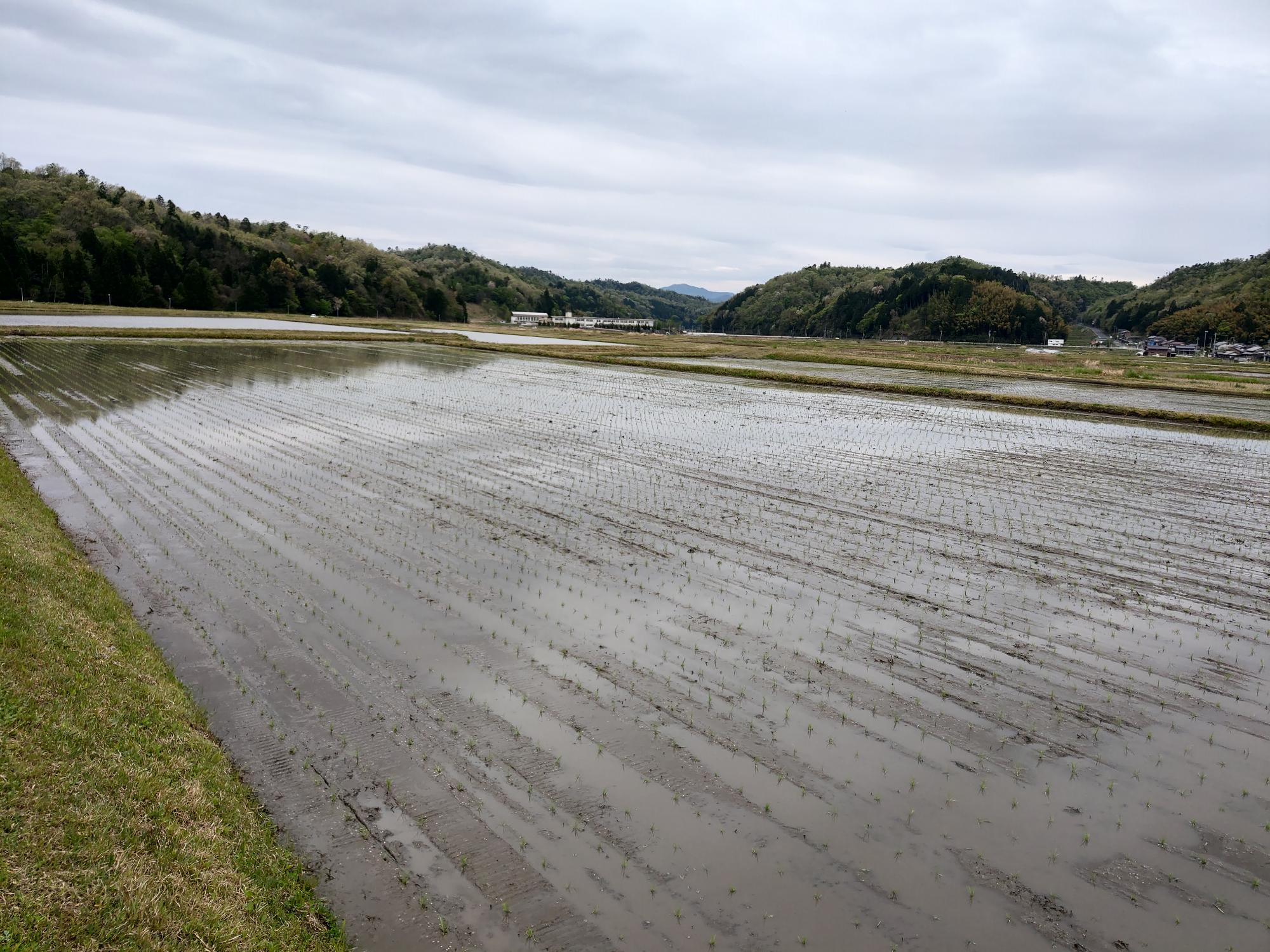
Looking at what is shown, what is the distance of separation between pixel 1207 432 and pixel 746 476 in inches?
740

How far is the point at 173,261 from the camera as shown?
88875 millimetres

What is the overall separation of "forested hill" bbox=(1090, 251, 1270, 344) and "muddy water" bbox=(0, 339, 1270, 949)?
106 metres

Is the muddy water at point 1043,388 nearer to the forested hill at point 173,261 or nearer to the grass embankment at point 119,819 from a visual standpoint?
the grass embankment at point 119,819

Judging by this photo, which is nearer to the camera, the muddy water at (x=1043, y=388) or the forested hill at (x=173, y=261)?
the muddy water at (x=1043, y=388)

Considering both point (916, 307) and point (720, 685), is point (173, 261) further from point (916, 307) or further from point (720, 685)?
point (916, 307)

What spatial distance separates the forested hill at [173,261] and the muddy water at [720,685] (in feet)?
262

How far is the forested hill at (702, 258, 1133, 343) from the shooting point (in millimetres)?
122625

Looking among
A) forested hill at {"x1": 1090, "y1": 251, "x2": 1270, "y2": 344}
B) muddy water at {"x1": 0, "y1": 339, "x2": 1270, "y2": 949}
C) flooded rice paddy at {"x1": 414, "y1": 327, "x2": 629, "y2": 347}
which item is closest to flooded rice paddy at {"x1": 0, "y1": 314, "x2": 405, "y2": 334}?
flooded rice paddy at {"x1": 414, "y1": 327, "x2": 629, "y2": 347}

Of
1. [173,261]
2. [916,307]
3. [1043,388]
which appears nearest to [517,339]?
[173,261]

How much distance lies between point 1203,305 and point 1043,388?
9985cm

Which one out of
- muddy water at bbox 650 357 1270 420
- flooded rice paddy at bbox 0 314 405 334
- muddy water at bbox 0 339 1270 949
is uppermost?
flooded rice paddy at bbox 0 314 405 334

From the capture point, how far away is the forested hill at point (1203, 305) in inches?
3903

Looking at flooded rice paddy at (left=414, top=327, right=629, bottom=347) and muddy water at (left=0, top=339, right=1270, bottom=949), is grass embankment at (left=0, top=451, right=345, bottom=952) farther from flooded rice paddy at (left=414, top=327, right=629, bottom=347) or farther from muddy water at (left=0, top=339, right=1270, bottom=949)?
flooded rice paddy at (left=414, top=327, right=629, bottom=347)

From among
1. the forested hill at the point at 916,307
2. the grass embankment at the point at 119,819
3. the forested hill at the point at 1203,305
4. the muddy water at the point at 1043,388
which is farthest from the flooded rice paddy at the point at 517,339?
the forested hill at the point at 1203,305
